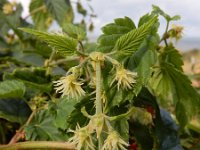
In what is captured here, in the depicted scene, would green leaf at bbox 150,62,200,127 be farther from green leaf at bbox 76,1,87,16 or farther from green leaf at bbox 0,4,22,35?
green leaf at bbox 76,1,87,16

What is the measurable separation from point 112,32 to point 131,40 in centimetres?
8

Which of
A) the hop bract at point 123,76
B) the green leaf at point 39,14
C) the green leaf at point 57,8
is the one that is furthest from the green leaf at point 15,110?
the green leaf at point 39,14

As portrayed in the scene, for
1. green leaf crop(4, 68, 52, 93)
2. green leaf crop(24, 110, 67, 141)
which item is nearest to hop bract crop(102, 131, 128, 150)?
green leaf crop(24, 110, 67, 141)

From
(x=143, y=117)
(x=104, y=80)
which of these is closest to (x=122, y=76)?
(x=104, y=80)

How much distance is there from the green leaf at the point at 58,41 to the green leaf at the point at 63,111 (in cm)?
13

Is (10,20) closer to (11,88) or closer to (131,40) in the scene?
(11,88)

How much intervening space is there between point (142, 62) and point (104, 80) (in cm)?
7

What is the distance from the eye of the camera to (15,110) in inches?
33.7

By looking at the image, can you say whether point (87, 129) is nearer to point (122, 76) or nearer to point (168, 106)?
point (122, 76)

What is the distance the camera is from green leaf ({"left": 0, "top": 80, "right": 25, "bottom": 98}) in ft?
2.52

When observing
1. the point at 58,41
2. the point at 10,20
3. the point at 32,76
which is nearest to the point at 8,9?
the point at 10,20

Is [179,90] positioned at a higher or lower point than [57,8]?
lower

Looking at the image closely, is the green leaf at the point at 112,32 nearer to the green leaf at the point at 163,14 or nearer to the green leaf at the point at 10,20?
the green leaf at the point at 163,14

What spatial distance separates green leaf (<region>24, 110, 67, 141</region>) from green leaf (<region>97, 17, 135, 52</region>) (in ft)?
0.58
